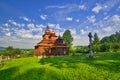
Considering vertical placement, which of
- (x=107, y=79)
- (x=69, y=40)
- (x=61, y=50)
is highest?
(x=69, y=40)

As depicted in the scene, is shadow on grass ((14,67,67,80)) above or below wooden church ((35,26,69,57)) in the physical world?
below

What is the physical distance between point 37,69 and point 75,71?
600 cm

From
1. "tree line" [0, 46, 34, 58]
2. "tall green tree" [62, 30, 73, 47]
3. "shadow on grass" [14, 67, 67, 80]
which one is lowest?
"shadow on grass" [14, 67, 67, 80]

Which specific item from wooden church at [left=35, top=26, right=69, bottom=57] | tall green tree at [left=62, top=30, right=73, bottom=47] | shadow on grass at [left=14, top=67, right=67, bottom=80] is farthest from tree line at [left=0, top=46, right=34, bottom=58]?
shadow on grass at [left=14, top=67, right=67, bottom=80]

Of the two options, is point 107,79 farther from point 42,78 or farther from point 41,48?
point 41,48

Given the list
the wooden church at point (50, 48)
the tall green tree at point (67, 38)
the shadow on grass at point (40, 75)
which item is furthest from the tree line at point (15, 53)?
the shadow on grass at point (40, 75)

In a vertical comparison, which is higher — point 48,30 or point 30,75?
point 48,30

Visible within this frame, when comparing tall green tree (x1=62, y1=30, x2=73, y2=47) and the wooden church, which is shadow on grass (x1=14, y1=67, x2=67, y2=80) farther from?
tall green tree (x1=62, y1=30, x2=73, y2=47)

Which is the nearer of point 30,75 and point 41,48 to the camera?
point 30,75

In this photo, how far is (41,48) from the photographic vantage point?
64.7 m

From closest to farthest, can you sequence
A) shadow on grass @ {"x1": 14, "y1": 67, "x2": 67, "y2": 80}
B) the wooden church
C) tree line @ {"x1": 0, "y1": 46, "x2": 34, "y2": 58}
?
shadow on grass @ {"x1": 14, "y1": 67, "x2": 67, "y2": 80} < the wooden church < tree line @ {"x1": 0, "y1": 46, "x2": 34, "y2": 58}

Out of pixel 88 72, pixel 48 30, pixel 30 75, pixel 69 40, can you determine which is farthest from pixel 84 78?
pixel 69 40

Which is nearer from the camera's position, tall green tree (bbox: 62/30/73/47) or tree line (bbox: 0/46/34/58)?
tree line (bbox: 0/46/34/58)

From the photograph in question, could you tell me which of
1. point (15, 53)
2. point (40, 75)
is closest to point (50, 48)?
point (15, 53)
